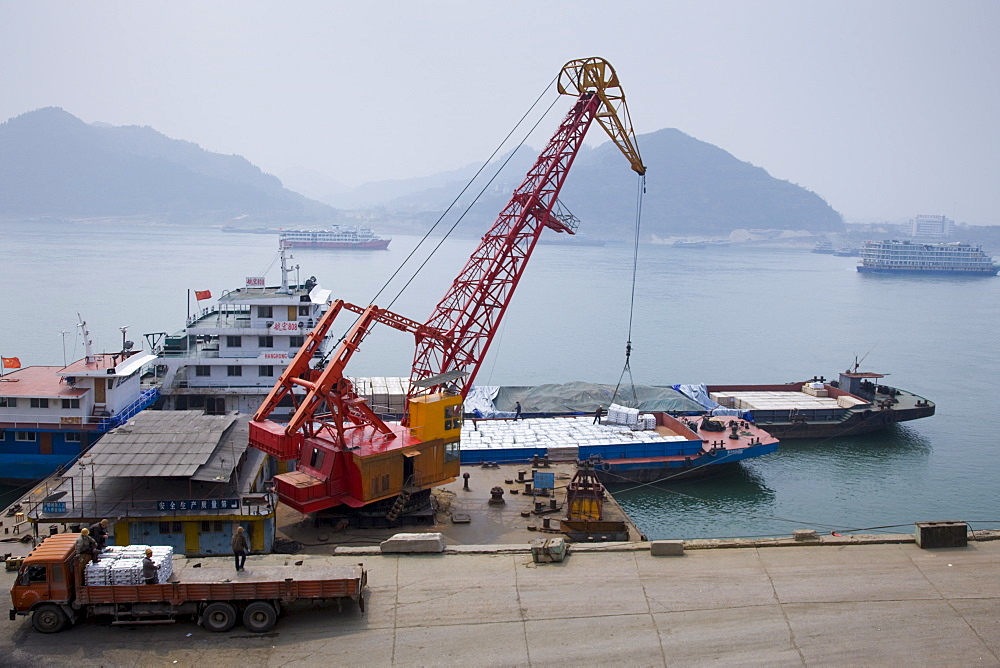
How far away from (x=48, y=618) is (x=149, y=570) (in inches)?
66.9

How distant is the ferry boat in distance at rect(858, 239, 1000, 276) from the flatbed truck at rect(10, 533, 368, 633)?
15488 centimetres

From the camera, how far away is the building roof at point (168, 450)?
61.9ft

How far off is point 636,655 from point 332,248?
521 ft

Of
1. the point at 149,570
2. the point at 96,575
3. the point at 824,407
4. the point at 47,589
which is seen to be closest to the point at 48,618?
the point at 47,589

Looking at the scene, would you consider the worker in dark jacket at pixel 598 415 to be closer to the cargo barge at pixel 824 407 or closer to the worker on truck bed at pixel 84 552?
the cargo barge at pixel 824 407

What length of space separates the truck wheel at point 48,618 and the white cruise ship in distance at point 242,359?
19.0 m

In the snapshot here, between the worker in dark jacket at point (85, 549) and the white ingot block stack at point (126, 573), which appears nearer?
the white ingot block stack at point (126, 573)

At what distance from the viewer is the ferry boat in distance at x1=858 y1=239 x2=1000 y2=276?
149 metres

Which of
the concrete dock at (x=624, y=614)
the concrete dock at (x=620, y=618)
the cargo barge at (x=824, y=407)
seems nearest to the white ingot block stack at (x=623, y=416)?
the cargo barge at (x=824, y=407)

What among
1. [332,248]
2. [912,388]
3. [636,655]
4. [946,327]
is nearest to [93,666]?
[636,655]

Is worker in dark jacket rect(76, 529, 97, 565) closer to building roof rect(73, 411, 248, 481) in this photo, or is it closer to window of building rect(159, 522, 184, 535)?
building roof rect(73, 411, 248, 481)

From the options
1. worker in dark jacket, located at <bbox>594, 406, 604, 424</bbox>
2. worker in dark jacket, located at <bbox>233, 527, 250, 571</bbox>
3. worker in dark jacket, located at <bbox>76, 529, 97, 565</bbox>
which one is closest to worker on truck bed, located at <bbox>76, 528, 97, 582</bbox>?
worker in dark jacket, located at <bbox>76, 529, 97, 565</bbox>

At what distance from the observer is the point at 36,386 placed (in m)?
27.8

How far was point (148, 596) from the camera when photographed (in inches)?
510
